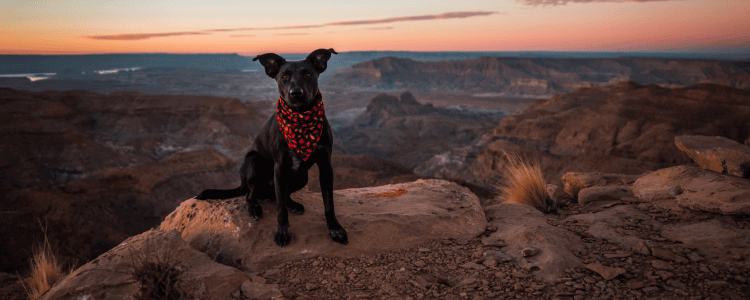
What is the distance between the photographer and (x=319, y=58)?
344cm

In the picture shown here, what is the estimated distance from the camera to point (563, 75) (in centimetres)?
11481

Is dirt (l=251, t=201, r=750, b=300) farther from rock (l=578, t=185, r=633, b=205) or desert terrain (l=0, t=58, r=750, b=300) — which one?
rock (l=578, t=185, r=633, b=205)

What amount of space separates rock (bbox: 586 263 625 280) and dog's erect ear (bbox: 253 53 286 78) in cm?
325

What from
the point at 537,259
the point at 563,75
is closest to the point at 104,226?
the point at 537,259

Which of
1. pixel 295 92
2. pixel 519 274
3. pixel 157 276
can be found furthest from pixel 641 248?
pixel 157 276

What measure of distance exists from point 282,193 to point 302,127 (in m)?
0.75

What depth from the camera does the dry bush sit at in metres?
2.58

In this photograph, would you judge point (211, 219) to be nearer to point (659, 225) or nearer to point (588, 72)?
point (659, 225)

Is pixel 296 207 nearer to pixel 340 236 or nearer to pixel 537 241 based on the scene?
pixel 340 236

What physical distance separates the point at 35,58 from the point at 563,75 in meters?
210

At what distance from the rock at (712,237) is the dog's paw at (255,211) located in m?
4.02

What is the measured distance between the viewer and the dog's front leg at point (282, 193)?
3.54 m

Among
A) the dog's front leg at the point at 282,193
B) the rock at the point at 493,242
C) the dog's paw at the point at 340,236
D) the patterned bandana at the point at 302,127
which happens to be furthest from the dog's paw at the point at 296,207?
the rock at the point at 493,242

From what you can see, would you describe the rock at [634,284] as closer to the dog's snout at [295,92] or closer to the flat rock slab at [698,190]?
the flat rock slab at [698,190]
